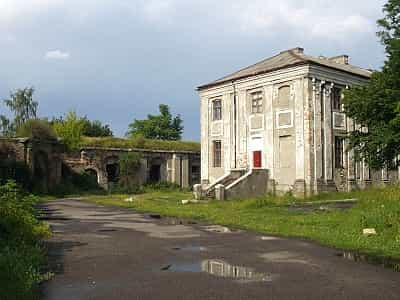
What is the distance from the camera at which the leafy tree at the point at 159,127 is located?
7362cm

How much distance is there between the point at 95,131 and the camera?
223 feet

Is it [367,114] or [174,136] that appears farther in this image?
[174,136]

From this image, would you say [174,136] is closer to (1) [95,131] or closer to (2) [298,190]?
(1) [95,131]

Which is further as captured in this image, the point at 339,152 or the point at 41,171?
the point at 41,171

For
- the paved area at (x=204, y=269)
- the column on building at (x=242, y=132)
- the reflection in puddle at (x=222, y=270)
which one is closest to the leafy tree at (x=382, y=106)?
the column on building at (x=242, y=132)

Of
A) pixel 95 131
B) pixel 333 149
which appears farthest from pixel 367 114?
pixel 95 131

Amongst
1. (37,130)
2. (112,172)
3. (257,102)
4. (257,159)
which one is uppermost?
(257,102)

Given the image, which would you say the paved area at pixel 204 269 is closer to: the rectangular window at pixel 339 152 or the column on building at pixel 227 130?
the rectangular window at pixel 339 152

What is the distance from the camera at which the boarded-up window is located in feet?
95.7

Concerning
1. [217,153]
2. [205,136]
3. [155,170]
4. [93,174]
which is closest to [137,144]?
[155,170]

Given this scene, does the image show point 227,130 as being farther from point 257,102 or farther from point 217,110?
point 257,102

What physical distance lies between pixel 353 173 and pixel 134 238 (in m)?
21.8

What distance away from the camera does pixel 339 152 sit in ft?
97.8

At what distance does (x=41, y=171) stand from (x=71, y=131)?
293 inches
